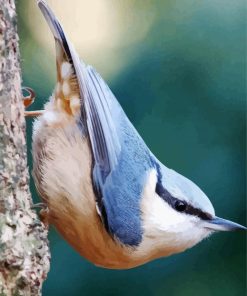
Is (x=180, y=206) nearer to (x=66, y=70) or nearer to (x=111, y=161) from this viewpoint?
(x=111, y=161)

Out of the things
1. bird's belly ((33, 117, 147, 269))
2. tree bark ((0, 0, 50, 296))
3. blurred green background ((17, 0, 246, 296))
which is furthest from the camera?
blurred green background ((17, 0, 246, 296))

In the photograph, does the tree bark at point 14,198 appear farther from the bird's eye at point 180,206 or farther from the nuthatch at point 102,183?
the bird's eye at point 180,206

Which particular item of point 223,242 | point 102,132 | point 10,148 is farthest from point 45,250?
point 223,242

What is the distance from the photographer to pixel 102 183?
1.67 meters

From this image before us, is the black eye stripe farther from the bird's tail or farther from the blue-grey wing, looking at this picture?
the bird's tail

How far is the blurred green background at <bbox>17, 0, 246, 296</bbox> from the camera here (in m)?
2.21

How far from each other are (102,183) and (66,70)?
0.23 metres

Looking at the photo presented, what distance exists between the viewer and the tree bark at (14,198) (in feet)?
4.67

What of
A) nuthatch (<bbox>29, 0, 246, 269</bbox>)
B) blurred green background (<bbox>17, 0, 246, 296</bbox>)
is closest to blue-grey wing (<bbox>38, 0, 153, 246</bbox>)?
nuthatch (<bbox>29, 0, 246, 269</bbox>)

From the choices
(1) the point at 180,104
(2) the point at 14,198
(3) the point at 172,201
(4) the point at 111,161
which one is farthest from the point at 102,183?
(1) the point at 180,104

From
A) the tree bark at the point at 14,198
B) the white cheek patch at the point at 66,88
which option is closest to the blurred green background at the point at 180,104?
the white cheek patch at the point at 66,88

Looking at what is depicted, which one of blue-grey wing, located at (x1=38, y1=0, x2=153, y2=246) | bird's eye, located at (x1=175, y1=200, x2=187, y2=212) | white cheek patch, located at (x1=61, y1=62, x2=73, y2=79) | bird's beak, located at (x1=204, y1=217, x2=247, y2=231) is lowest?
bird's beak, located at (x1=204, y1=217, x2=247, y2=231)

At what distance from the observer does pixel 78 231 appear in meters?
1.67

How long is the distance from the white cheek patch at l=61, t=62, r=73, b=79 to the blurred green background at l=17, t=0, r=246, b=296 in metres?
0.46
